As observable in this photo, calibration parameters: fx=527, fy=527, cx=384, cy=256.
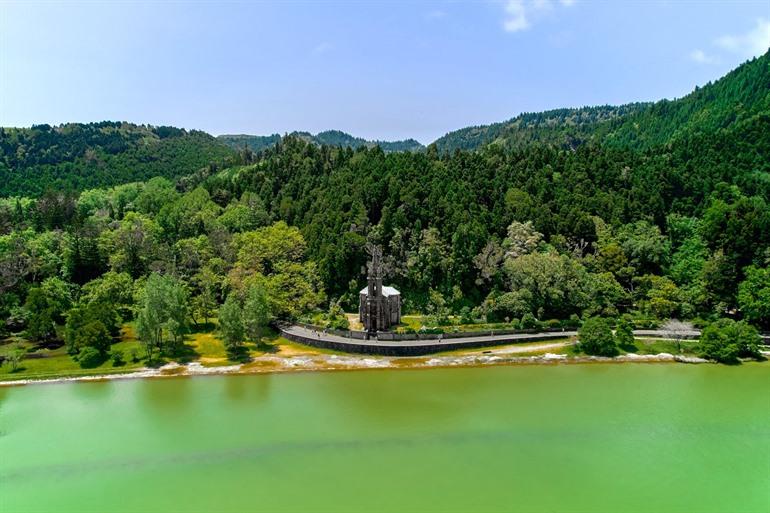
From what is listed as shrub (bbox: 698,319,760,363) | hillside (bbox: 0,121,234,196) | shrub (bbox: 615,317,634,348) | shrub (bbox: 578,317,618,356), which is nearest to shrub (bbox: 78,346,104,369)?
shrub (bbox: 578,317,618,356)

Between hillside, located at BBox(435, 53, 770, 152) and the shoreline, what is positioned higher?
hillside, located at BBox(435, 53, 770, 152)

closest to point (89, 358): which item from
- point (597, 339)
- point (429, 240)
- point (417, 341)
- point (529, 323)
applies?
point (417, 341)

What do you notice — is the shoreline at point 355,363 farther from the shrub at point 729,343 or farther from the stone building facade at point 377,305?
the stone building facade at point 377,305

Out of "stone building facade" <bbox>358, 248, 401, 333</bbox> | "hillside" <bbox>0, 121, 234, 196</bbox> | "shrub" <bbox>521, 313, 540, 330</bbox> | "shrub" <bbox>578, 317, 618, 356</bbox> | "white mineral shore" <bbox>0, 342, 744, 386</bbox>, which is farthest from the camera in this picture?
"hillside" <bbox>0, 121, 234, 196</bbox>

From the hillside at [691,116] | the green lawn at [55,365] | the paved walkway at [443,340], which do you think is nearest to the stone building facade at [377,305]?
the paved walkway at [443,340]

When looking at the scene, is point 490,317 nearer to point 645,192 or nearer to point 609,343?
point 609,343

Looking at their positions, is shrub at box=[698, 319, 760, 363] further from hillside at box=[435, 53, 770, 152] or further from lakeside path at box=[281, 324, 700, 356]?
hillside at box=[435, 53, 770, 152]

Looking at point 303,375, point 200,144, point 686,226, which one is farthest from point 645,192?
point 200,144
